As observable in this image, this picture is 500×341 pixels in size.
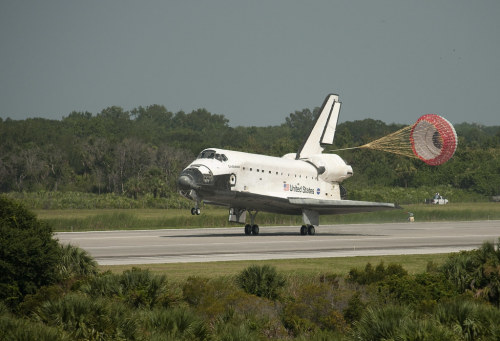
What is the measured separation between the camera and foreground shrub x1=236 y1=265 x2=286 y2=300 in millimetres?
15773

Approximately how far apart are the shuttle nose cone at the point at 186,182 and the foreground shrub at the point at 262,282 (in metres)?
14.5

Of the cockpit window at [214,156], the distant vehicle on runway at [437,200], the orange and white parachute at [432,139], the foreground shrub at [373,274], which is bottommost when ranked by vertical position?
the foreground shrub at [373,274]

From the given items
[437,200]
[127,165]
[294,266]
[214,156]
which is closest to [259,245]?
[214,156]

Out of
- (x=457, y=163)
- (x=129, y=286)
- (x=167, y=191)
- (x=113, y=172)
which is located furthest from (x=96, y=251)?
(x=457, y=163)

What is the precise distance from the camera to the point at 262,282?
1590 centimetres

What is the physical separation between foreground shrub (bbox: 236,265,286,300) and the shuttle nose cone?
14.5 metres

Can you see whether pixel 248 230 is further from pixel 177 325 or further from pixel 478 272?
pixel 177 325

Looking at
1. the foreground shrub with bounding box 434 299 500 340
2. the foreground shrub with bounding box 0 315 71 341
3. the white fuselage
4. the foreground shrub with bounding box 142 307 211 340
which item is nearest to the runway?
the white fuselage

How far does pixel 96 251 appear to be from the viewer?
2547 centimetres

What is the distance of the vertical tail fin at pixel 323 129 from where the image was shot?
39.0 m

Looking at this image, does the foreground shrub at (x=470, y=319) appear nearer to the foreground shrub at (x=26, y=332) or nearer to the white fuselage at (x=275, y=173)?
the foreground shrub at (x=26, y=332)

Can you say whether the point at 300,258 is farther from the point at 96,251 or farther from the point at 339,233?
the point at 339,233

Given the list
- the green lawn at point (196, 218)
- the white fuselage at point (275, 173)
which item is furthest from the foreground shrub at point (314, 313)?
the green lawn at point (196, 218)

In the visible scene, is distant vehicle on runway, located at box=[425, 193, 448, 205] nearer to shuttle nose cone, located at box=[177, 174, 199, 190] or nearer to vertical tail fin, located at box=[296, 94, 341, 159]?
vertical tail fin, located at box=[296, 94, 341, 159]
